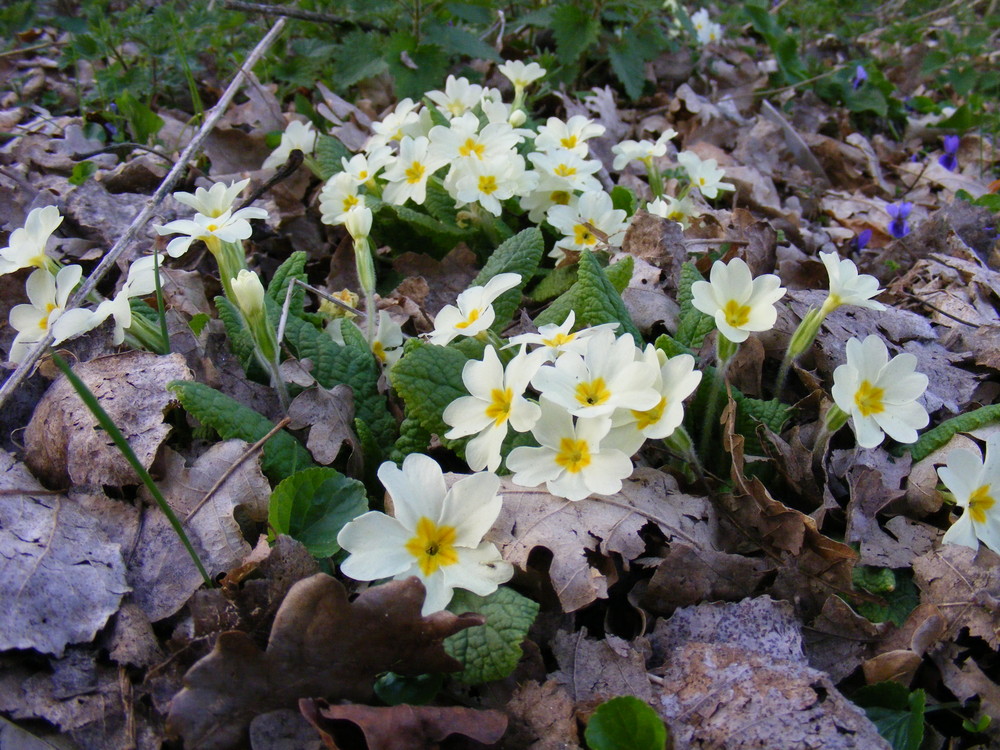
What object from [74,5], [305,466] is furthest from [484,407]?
[74,5]

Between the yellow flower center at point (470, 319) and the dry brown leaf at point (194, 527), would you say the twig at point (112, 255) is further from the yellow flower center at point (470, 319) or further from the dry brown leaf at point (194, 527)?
the yellow flower center at point (470, 319)

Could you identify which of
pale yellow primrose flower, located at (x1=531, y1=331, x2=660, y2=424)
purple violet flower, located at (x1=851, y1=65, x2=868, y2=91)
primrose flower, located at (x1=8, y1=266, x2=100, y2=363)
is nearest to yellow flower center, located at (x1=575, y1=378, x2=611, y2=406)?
pale yellow primrose flower, located at (x1=531, y1=331, x2=660, y2=424)

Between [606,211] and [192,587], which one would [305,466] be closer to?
[192,587]

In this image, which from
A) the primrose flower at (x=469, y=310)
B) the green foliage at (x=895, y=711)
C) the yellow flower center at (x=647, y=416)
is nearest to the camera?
the green foliage at (x=895, y=711)

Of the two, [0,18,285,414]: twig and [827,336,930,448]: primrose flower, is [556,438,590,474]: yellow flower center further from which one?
[0,18,285,414]: twig

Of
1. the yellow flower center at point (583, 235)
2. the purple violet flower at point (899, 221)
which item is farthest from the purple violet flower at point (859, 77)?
the yellow flower center at point (583, 235)

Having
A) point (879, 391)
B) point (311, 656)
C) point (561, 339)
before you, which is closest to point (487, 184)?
point (561, 339)
